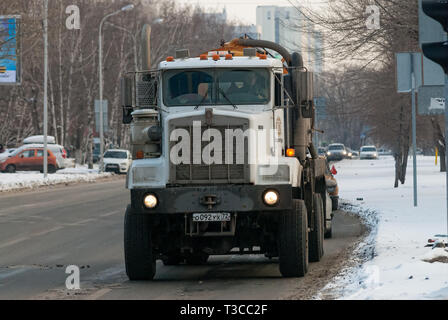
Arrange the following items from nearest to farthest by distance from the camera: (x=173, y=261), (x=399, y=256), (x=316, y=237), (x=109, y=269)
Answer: (x=399, y=256) < (x=109, y=269) < (x=316, y=237) < (x=173, y=261)

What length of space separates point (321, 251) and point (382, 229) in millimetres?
3520

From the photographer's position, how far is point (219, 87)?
1302 centimetres

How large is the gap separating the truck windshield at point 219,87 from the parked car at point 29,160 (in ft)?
156

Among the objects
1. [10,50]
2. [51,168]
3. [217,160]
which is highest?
[10,50]

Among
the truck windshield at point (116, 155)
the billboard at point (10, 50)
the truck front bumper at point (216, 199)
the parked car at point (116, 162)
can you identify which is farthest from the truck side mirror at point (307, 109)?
the truck windshield at point (116, 155)

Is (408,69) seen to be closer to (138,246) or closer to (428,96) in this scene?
(428,96)

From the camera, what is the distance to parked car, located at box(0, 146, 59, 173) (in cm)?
5994

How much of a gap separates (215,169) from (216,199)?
44 cm

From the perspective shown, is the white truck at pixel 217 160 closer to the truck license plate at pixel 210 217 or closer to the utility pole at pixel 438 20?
the truck license plate at pixel 210 217

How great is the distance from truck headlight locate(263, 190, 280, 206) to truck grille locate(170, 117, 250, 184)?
32cm

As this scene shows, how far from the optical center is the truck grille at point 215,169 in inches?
479

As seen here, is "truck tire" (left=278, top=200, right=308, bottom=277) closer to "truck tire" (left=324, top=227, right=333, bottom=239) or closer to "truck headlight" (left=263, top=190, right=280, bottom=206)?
"truck headlight" (left=263, top=190, right=280, bottom=206)

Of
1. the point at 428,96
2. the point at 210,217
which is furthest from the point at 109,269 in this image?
the point at 428,96

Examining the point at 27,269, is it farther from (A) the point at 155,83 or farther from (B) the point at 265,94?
(B) the point at 265,94
